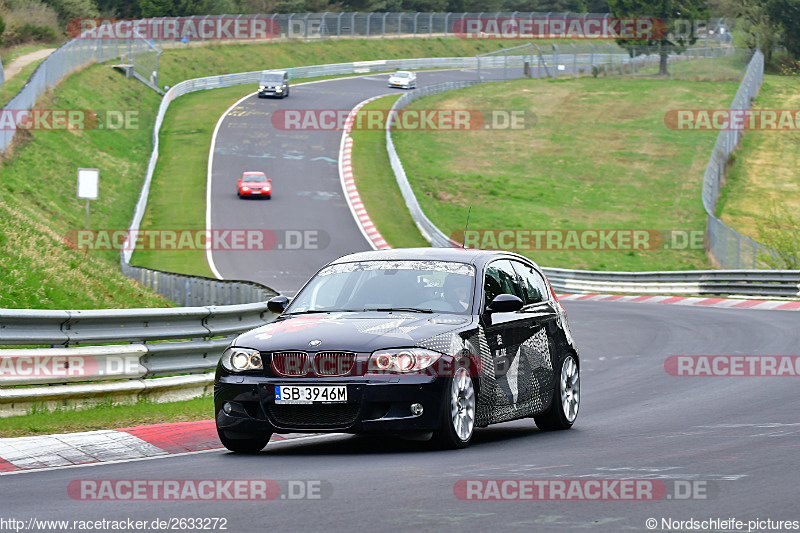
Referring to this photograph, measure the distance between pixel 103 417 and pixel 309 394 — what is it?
3.19 m

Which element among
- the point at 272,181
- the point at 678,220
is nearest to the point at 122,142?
the point at 272,181

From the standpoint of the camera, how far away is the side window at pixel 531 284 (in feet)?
35.9

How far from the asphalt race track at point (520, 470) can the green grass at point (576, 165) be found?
106 ft

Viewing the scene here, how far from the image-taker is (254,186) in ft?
159

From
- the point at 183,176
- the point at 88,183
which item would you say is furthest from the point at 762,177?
the point at 88,183

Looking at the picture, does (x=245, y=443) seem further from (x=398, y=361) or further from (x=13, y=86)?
(x=13, y=86)

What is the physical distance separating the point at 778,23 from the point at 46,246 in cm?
8511

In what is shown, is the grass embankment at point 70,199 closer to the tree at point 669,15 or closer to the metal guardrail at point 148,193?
the metal guardrail at point 148,193

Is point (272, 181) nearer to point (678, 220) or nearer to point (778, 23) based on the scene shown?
point (678, 220)

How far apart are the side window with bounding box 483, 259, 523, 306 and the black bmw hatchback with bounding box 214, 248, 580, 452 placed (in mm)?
18

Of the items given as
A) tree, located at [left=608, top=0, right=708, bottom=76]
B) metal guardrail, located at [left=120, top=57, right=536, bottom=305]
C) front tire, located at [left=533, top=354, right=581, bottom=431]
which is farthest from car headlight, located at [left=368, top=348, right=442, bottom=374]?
tree, located at [left=608, top=0, right=708, bottom=76]

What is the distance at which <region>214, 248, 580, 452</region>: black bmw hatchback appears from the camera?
8695mm

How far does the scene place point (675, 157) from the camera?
6281 cm

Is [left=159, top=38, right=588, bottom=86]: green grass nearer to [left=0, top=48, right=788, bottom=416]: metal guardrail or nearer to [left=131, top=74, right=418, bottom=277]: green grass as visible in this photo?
[left=131, top=74, right=418, bottom=277]: green grass
